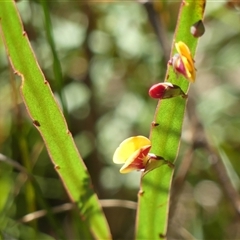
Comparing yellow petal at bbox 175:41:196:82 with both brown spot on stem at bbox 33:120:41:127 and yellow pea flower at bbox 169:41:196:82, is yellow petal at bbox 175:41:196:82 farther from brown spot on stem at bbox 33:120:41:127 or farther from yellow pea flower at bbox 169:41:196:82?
brown spot on stem at bbox 33:120:41:127

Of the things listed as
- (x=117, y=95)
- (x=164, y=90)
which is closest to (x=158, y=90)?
(x=164, y=90)

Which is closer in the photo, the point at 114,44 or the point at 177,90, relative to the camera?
the point at 177,90

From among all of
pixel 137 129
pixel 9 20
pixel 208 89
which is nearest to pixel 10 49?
pixel 9 20

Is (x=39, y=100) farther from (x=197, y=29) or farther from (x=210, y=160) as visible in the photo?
(x=210, y=160)

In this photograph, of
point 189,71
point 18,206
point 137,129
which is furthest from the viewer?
→ point 137,129

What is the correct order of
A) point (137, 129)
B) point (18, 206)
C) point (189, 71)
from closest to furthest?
point (189, 71)
point (18, 206)
point (137, 129)

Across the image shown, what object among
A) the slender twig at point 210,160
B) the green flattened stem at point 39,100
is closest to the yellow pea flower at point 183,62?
the green flattened stem at point 39,100

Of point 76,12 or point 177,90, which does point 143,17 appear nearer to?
point 76,12

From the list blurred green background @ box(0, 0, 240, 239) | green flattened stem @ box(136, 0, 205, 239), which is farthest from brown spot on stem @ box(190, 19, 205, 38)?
blurred green background @ box(0, 0, 240, 239)

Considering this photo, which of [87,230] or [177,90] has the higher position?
[177,90]
